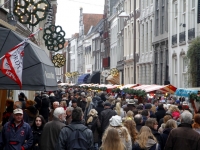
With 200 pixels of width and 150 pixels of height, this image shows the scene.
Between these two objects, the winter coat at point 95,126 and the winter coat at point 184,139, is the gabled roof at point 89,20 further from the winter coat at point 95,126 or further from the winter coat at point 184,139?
the winter coat at point 184,139

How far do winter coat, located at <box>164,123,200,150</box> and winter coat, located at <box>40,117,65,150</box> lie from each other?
1.96m

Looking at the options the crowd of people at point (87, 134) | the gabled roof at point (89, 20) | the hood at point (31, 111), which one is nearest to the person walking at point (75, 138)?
the crowd of people at point (87, 134)

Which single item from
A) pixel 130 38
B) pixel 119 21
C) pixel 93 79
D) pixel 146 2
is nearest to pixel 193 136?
pixel 146 2

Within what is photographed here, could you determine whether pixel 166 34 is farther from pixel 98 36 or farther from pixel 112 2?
pixel 98 36

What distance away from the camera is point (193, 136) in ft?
31.7

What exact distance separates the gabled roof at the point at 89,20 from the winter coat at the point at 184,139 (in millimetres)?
98576

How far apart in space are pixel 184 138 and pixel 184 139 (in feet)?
0.06

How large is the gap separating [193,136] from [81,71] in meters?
93.5

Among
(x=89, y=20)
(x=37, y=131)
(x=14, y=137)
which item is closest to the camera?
(x=14, y=137)

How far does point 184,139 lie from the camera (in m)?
9.66

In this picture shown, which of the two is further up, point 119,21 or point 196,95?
point 119,21

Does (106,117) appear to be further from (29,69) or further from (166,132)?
(166,132)

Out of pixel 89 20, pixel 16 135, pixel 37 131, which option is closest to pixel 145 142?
pixel 16 135

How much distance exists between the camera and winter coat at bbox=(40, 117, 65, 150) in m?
10.2
